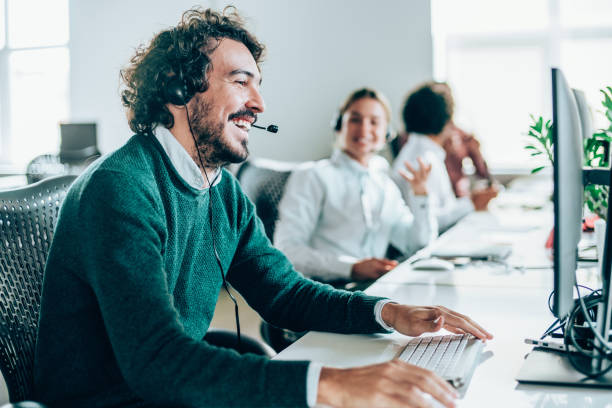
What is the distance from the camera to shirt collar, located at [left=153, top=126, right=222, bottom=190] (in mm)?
1104

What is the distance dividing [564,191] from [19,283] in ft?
2.84

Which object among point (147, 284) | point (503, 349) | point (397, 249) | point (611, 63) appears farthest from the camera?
point (611, 63)

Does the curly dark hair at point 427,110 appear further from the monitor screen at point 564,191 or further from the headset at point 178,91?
the monitor screen at point 564,191

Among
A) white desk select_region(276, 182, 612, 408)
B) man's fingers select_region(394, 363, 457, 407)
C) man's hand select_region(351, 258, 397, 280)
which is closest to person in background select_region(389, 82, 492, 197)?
white desk select_region(276, 182, 612, 408)

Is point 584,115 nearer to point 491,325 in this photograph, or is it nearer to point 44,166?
point 491,325

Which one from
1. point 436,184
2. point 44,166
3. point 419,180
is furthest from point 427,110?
point 44,166

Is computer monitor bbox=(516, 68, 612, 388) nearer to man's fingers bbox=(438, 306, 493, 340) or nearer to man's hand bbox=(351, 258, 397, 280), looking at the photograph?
man's fingers bbox=(438, 306, 493, 340)

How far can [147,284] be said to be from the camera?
84 cm

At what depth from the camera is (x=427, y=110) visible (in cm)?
359

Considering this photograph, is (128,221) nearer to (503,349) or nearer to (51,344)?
(51,344)

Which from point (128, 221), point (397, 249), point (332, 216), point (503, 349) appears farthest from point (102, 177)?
point (397, 249)

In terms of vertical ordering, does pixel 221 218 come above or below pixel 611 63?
below

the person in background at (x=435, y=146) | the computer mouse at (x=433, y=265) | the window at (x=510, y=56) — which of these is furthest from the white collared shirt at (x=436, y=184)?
the window at (x=510, y=56)

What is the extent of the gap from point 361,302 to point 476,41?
4.02 meters
